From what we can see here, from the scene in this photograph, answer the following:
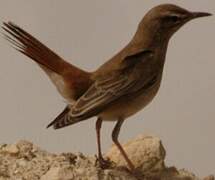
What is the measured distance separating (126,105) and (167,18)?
0.56m

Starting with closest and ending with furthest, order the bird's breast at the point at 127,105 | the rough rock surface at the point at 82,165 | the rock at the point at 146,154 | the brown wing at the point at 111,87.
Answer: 1. the rough rock surface at the point at 82,165
2. the brown wing at the point at 111,87
3. the bird's breast at the point at 127,105
4. the rock at the point at 146,154

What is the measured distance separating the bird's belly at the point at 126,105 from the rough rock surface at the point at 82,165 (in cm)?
22

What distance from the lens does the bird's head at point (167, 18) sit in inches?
188

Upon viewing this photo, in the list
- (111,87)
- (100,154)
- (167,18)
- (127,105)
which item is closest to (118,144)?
(100,154)

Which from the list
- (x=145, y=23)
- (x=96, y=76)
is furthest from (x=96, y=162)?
(x=145, y=23)

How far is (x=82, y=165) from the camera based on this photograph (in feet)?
14.9

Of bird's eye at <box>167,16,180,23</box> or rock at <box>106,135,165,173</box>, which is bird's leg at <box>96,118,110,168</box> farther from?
bird's eye at <box>167,16,180,23</box>

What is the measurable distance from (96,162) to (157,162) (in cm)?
35

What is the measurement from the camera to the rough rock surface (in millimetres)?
4414

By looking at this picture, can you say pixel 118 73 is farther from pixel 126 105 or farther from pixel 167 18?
pixel 167 18

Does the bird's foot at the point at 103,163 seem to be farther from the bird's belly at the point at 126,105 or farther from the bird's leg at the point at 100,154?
the bird's belly at the point at 126,105

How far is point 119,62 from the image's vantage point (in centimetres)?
474

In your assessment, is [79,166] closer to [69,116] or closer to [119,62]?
[69,116]

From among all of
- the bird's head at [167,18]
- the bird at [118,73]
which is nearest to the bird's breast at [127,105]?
the bird at [118,73]
